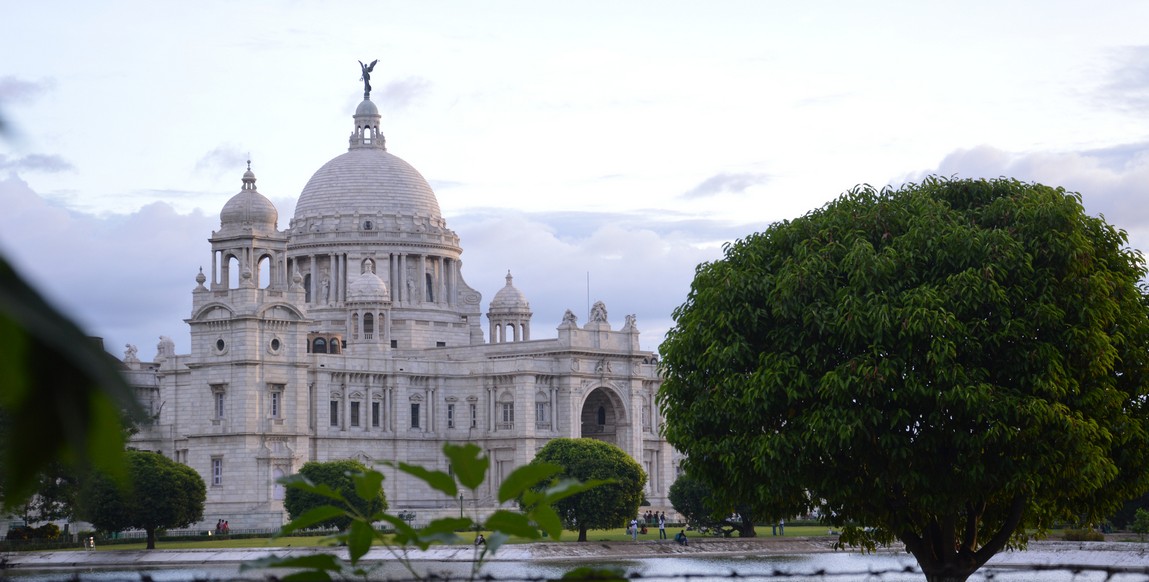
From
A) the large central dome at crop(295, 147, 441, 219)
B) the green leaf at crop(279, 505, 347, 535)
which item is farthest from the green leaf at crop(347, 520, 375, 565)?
the large central dome at crop(295, 147, 441, 219)

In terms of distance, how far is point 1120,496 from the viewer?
31.3 m

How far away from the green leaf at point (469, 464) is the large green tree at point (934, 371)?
2370 centimetres

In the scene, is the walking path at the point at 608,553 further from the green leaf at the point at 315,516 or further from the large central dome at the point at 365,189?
the large central dome at the point at 365,189

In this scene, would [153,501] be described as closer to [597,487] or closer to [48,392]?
[597,487]

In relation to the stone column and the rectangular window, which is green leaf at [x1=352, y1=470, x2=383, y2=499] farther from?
the stone column

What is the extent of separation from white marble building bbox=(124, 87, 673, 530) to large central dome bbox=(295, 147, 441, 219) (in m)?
0.16

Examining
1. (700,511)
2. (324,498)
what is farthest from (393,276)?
(324,498)

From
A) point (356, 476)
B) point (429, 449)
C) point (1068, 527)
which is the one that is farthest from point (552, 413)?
point (356, 476)

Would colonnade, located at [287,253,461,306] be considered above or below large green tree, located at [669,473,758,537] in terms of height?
above

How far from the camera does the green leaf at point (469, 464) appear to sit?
182 inches

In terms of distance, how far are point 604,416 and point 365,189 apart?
91.4 feet

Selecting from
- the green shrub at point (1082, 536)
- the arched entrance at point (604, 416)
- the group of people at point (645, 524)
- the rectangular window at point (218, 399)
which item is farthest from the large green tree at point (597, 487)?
the arched entrance at point (604, 416)

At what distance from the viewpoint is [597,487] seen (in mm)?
77625

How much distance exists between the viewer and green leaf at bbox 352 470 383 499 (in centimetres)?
489
